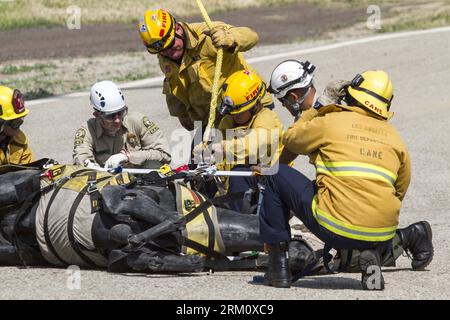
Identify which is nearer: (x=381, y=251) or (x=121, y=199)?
(x=381, y=251)

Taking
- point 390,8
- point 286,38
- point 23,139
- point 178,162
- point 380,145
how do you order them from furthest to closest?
point 390,8 < point 286,38 < point 178,162 < point 23,139 < point 380,145

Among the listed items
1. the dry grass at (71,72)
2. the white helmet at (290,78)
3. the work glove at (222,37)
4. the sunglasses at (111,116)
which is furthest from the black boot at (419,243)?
the dry grass at (71,72)

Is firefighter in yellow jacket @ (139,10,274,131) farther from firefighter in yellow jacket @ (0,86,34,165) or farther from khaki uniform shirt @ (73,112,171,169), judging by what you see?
firefighter in yellow jacket @ (0,86,34,165)

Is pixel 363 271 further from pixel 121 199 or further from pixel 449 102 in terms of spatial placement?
pixel 449 102

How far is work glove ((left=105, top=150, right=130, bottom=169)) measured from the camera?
8.42m

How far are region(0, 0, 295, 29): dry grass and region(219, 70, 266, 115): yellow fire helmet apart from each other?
49.5ft

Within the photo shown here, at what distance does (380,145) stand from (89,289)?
1969mm

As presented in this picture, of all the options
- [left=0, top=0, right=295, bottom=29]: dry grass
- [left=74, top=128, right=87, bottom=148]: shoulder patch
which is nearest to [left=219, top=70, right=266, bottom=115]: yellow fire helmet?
[left=74, top=128, right=87, bottom=148]: shoulder patch

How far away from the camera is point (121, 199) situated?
7047 mm

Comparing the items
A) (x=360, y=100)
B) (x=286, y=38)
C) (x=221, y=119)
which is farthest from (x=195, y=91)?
(x=286, y=38)

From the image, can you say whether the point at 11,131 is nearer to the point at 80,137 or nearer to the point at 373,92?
the point at 80,137

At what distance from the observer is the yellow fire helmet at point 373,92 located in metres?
6.52

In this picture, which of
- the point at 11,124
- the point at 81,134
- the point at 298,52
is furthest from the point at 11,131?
the point at 298,52

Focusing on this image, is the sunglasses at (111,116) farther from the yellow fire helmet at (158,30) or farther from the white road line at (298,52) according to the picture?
the white road line at (298,52)
